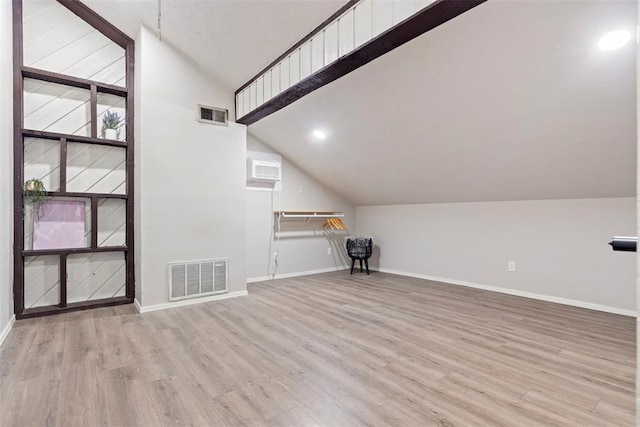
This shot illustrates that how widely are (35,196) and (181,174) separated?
4.36ft

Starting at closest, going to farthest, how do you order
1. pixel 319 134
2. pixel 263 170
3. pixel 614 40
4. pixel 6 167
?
pixel 614 40, pixel 6 167, pixel 319 134, pixel 263 170

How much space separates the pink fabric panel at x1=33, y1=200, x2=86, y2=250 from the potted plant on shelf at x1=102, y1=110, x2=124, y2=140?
2.60 feet

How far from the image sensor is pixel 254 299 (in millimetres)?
3682

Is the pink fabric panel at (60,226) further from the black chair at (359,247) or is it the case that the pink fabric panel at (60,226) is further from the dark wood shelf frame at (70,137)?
the black chair at (359,247)

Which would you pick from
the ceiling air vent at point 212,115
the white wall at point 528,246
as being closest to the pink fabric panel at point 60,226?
the ceiling air vent at point 212,115

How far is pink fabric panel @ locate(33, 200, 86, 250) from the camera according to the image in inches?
126

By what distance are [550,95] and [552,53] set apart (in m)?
0.37

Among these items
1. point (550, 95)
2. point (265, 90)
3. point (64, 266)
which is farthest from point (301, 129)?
point (64, 266)

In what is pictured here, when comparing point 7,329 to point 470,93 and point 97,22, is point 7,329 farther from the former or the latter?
point 470,93

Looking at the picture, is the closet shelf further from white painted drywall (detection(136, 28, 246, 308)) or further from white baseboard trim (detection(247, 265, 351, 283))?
white painted drywall (detection(136, 28, 246, 308))

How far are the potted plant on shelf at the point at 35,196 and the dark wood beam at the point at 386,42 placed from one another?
2.43m

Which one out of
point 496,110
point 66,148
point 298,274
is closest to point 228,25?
point 66,148

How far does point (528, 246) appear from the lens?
369 centimetres

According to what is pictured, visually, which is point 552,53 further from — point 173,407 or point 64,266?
point 64,266
